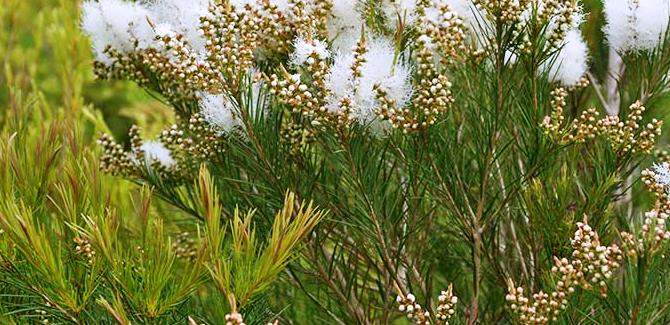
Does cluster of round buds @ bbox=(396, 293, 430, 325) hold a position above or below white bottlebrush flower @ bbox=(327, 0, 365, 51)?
below

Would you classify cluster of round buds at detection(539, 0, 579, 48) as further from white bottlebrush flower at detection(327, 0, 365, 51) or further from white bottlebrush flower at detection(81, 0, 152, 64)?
white bottlebrush flower at detection(81, 0, 152, 64)

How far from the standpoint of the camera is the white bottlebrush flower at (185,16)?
3.86 ft

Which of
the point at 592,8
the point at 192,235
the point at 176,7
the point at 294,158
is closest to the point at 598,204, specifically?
the point at 294,158

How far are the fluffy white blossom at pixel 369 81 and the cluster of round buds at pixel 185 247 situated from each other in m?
0.47

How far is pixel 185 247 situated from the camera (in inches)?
59.1

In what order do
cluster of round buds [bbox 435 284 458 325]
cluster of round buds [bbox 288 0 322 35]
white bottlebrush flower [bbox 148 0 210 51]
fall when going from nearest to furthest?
1. cluster of round buds [bbox 435 284 458 325]
2. cluster of round buds [bbox 288 0 322 35]
3. white bottlebrush flower [bbox 148 0 210 51]

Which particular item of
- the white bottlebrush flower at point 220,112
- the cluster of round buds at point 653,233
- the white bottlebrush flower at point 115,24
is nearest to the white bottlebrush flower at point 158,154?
the white bottlebrush flower at point 115,24

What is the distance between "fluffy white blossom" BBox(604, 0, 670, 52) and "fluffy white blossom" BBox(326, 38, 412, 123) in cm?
29

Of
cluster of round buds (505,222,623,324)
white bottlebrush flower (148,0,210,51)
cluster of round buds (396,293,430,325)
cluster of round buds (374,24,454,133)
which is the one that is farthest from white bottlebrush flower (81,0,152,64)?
cluster of round buds (505,222,623,324)

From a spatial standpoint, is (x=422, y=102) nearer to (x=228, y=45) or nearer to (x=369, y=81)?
(x=369, y=81)

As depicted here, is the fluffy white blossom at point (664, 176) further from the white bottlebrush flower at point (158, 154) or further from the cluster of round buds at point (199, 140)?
the white bottlebrush flower at point (158, 154)

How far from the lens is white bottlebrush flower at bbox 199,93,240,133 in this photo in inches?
43.8

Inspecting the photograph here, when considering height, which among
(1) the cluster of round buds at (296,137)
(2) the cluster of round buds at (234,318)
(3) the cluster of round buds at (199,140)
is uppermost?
(1) the cluster of round buds at (296,137)

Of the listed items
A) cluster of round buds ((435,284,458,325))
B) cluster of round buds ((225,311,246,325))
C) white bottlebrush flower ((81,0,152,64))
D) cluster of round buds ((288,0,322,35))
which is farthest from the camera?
white bottlebrush flower ((81,0,152,64))
